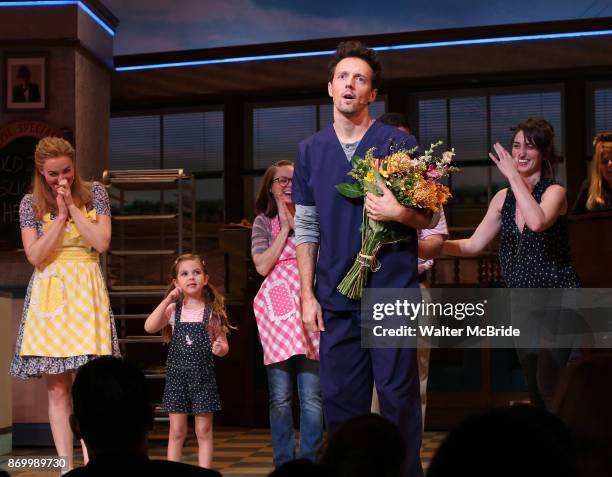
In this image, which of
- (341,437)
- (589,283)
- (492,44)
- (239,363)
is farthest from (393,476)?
(492,44)

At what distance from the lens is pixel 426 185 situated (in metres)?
3.42

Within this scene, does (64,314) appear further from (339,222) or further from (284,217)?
(339,222)

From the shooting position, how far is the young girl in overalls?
4.82 metres

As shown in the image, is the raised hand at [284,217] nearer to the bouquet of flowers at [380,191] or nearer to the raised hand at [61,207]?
the raised hand at [61,207]

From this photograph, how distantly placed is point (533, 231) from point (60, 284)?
2.14 meters

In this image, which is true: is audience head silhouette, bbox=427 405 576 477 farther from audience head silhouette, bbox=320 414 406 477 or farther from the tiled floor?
the tiled floor

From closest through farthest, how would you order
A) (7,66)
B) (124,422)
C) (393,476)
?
1. (393,476)
2. (124,422)
3. (7,66)

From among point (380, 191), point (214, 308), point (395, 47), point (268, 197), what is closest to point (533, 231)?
point (380, 191)

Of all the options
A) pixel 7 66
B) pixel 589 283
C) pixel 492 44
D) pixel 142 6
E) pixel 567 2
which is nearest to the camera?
pixel 589 283

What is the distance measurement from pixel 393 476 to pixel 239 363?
692 cm

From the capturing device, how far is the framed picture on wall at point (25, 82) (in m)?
8.06

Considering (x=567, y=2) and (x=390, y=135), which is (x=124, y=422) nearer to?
(x=390, y=135)

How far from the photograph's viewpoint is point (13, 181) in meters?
8.47

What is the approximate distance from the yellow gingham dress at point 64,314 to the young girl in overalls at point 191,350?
1.05 feet
